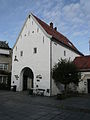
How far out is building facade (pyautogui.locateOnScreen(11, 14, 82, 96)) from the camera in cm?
2373

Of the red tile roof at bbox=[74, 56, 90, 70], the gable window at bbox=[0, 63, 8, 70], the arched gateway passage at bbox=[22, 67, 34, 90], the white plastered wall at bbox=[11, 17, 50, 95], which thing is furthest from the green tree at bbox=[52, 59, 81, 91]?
the gable window at bbox=[0, 63, 8, 70]

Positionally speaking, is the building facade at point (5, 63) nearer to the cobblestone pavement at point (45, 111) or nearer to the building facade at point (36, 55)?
the building facade at point (36, 55)

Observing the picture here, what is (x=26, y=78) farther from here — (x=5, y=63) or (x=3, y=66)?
(x=5, y=63)

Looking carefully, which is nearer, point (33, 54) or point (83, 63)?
point (33, 54)

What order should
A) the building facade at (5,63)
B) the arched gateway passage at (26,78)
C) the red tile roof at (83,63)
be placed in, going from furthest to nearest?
the building facade at (5,63), the arched gateway passage at (26,78), the red tile roof at (83,63)

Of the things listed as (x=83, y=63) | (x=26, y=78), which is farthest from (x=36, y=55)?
(x=83, y=63)

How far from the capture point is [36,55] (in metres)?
25.3

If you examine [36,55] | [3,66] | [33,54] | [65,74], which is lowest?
[65,74]

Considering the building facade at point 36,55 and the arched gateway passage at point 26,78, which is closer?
the building facade at point 36,55

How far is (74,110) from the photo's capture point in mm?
13242

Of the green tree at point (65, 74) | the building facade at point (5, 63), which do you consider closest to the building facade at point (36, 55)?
the green tree at point (65, 74)

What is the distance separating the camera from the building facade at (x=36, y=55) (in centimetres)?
2373

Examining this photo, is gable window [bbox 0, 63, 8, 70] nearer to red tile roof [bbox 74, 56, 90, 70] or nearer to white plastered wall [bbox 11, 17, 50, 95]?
white plastered wall [bbox 11, 17, 50, 95]

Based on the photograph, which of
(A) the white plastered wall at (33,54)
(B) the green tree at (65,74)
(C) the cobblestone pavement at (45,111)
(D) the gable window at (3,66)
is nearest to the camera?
(C) the cobblestone pavement at (45,111)
